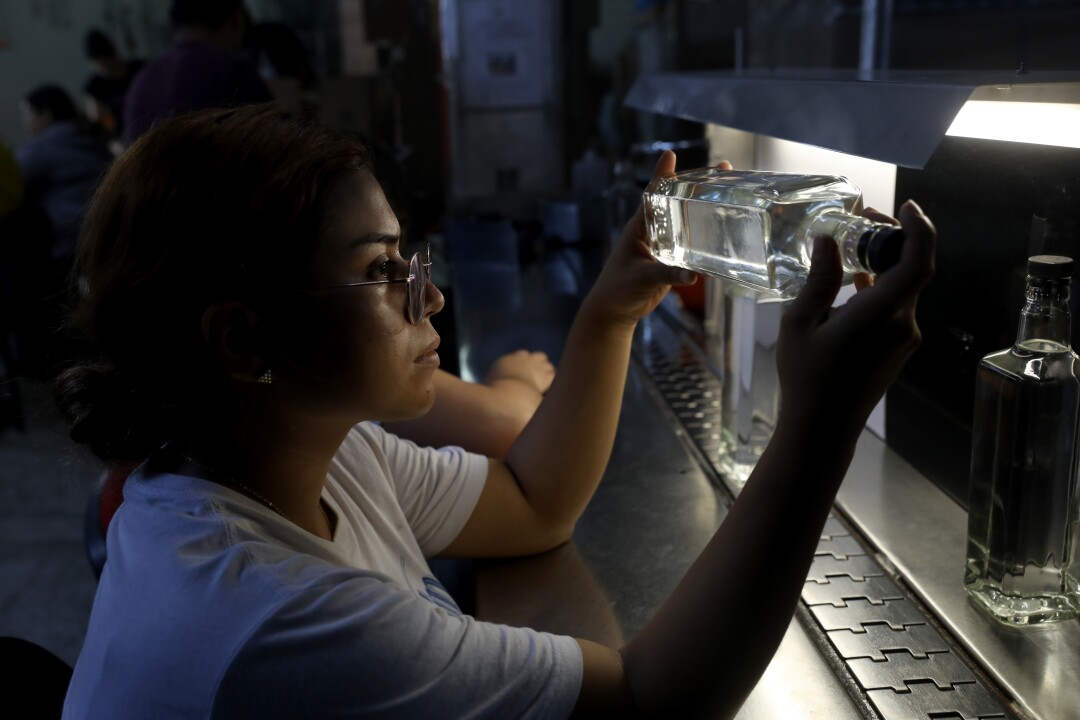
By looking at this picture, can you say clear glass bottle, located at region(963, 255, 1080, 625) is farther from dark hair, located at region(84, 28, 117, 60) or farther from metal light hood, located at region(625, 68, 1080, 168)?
dark hair, located at region(84, 28, 117, 60)

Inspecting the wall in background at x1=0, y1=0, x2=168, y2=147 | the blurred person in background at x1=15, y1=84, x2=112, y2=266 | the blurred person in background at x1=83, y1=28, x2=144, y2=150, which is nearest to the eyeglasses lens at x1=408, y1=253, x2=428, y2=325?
the blurred person in background at x1=15, y1=84, x2=112, y2=266

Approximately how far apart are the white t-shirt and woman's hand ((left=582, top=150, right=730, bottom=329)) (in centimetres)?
38

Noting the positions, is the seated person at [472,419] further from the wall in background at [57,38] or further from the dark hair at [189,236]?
the wall in background at [57,38]

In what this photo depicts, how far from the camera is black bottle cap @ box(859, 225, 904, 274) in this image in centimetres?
54

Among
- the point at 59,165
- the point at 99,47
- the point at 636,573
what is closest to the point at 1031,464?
the point at 636,573

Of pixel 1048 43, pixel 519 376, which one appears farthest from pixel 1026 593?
pixel 1048 43

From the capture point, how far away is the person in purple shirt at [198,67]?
243 cm

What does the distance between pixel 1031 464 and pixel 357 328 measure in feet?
1.78

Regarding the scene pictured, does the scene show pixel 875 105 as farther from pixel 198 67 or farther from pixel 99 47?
pixel 99 47

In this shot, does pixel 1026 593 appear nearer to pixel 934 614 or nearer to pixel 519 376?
pixel 934 614

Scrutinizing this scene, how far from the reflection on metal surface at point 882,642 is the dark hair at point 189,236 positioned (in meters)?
0.54

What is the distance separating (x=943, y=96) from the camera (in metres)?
0.66

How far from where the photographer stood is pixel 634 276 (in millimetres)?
926

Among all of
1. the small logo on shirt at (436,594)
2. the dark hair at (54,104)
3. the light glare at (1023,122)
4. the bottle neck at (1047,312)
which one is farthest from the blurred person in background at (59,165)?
the bottle neck at (1047,312)
